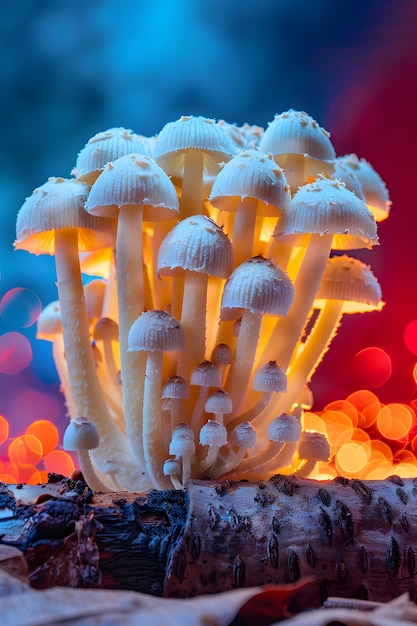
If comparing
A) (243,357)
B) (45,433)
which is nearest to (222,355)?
(243,357)

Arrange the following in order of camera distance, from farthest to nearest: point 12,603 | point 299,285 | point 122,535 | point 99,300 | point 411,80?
point 411,80 < point 99,300 < point 299,285 < point 122,535 < point 12,603

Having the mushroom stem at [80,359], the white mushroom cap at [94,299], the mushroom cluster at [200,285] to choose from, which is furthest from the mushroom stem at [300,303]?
the white mushroom cap at [94,299]

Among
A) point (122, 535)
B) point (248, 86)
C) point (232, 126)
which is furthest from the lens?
point (248, 86)

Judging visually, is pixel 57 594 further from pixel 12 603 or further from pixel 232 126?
pixel 232 126

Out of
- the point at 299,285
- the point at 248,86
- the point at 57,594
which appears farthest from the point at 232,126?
the point at 248,86

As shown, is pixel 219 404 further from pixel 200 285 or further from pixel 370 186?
pixel 370 186

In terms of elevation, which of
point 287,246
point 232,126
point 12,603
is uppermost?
point 232,126
